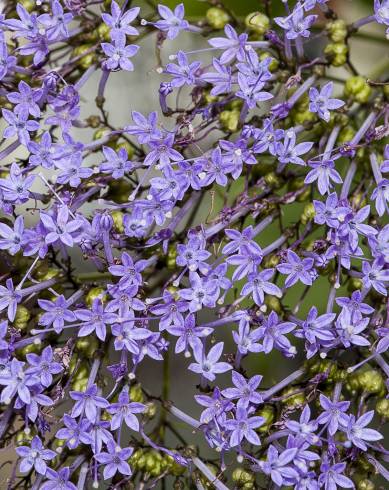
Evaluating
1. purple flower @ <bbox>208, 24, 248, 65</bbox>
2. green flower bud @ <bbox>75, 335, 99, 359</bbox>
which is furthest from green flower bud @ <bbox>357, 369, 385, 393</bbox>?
purple flower @ <bbox>208, 24, 248, 65</bbox>

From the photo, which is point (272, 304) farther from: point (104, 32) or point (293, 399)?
point (104, 32)

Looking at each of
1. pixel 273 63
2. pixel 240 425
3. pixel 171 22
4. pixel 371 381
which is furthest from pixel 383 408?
pixel 171 22

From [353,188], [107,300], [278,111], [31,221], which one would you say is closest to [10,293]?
[107,300]

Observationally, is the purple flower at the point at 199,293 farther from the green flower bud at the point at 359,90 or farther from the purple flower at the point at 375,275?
the green flower bud at the point at 359,90

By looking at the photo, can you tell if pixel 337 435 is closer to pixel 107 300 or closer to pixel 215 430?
pixel 215 430

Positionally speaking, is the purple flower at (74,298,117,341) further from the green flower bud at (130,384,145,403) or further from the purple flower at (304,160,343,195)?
the purple flower at (304,160,343,195)

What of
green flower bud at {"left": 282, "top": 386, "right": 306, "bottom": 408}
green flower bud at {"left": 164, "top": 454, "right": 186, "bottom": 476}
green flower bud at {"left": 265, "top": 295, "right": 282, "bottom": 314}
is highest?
green flower bud at {"left": 265, "top": 295, "right": 282, "bottom": 314}

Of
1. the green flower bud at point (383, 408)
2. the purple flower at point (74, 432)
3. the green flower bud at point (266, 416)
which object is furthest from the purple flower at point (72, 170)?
the green flower bud at point (383, 408)
